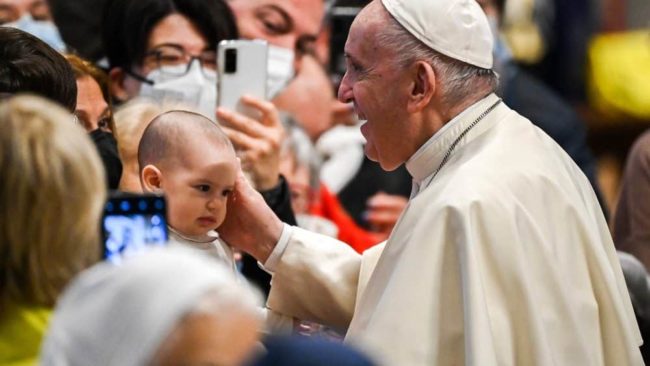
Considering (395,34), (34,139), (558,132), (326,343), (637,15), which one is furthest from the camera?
(637,15)

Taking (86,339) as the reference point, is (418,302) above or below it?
below

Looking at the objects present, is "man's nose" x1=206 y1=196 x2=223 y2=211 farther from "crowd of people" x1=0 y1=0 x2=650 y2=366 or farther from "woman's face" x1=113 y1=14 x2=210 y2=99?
"woman's face" x1=113 y1=14 x2=210 y2=99

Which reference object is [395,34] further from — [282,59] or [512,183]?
[282,59]

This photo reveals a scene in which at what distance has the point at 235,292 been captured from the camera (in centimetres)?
256

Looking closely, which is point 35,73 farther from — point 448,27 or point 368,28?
point 448,27

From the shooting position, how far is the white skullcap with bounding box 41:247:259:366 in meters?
2.52

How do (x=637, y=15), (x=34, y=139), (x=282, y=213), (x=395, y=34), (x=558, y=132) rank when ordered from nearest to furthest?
1. (x=34, y=139)
2. (x=395, y=34)
3. (x=282, y=213)
4. (x=558, y=132)
5. (x=637, y=15)

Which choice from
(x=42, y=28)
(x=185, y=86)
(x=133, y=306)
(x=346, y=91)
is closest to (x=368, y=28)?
(x=346, y=91)

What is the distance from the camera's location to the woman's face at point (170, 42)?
546cm

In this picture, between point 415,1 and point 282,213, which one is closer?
point 415,1

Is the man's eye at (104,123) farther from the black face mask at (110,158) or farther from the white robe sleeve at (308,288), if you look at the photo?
the white robe sleeve at (308,288)

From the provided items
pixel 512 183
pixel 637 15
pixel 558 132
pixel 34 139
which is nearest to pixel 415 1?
pixel 512 183

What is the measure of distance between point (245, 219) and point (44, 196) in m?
1.53

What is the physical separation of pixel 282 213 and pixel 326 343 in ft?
8.31
